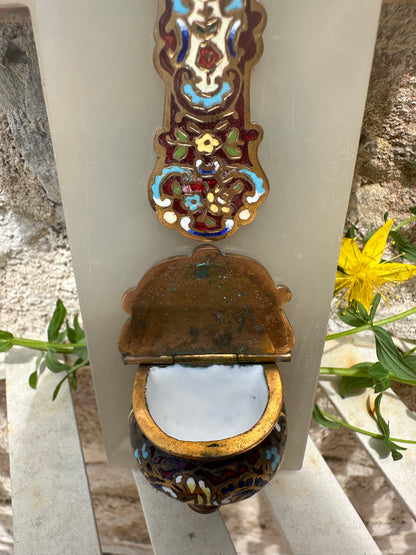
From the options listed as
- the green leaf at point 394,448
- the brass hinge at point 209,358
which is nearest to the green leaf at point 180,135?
the brass hinge at point 209,358

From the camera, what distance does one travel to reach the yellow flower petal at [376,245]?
0.56m

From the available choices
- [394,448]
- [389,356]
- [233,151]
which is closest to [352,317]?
[389,356]

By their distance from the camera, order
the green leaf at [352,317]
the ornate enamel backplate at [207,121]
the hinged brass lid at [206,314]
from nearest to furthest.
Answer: the ornate enamel backplate at [207,121] → the hinged brass lid at [206,314] → the green leaf at [352,317]

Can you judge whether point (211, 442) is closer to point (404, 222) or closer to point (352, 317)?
point (352, 317)

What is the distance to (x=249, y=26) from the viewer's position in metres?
0.36

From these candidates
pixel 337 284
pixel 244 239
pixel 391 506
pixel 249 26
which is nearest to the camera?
pixel 249 26

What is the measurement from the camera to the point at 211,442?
0.44 meters

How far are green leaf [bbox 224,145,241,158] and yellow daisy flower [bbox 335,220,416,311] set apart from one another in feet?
0.69

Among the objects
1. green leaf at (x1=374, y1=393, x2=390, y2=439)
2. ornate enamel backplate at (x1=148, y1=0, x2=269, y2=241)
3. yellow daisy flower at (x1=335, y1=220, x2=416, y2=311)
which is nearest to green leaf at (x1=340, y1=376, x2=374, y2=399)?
green leaf at (x1=374, y1=393, x2=390, y2=439)

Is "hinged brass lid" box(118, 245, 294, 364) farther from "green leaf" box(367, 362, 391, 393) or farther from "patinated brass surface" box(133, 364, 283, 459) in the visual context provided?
"green leaf" box(367, 362, 391, 393)

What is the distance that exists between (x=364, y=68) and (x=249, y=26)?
0.31ft

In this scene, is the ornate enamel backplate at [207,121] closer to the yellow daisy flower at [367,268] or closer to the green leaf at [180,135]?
the green leaf at [180,135]

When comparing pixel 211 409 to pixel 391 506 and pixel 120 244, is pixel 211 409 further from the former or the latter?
pixel 391 506

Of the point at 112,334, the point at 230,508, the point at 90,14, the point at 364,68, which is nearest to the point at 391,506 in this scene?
the point at 230,508
